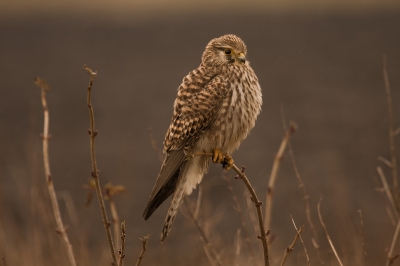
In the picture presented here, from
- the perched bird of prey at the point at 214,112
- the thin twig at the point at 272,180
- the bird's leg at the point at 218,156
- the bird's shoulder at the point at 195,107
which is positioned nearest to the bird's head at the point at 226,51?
the perched bird of prey at the point at 214,112

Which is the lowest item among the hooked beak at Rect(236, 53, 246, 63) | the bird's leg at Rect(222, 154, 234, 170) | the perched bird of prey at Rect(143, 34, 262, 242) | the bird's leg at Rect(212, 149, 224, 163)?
the bird's leg at Rect(222, 154, 234, 170)

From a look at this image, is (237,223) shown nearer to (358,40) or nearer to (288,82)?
(288,82)

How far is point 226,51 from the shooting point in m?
3.95

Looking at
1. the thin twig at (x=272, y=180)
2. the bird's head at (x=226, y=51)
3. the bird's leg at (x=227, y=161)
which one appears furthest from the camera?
the bird's head at (x=226, y=51)

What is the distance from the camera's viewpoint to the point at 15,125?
9.95 metres

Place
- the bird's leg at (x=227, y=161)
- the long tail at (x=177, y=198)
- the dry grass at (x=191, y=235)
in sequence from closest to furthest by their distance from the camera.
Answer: the dry grass at (x=191, y=235)
the long tail at (x=177, y=198)
the bird's leg at (x=227, y=161)

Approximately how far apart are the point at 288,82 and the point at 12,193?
573 cm

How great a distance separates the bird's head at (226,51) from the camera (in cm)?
390

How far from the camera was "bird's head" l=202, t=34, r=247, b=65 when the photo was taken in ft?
12.8

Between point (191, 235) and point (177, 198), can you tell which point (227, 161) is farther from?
point (191, 235)

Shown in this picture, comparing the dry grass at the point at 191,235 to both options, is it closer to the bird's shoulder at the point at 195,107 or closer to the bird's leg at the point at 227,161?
the bird's leg at the point at 227,161

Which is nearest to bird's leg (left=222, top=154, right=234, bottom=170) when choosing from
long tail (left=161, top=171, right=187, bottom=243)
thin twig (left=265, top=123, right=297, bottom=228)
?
long tail (left=161, top=171, right=187, bottom=243)

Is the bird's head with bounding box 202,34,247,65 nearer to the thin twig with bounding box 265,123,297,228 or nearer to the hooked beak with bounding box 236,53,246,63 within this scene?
the hooked beak with bounding box 236,53,246,63

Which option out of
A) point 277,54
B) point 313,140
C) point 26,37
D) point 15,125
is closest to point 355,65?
point 277,54
